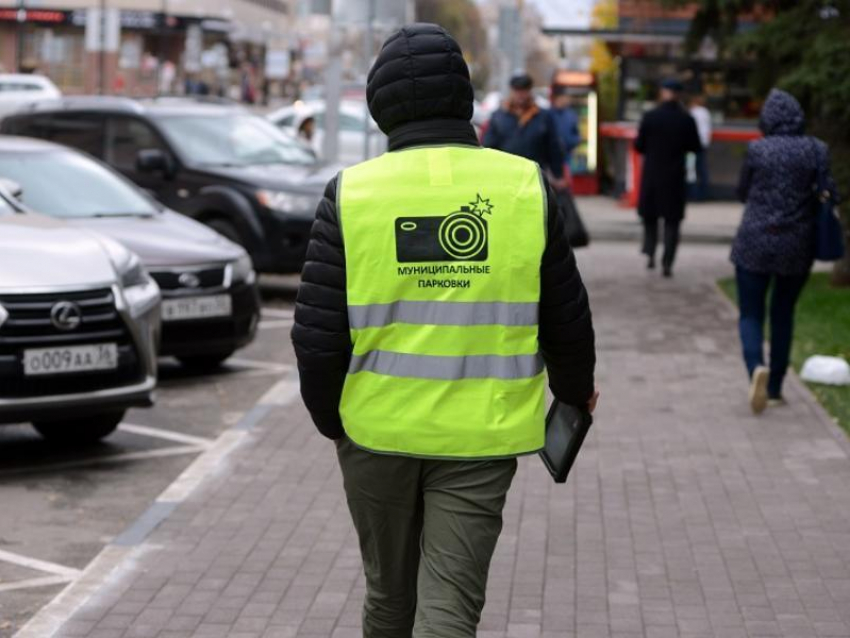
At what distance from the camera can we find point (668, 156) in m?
18.4

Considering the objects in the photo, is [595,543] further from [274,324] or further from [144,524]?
[274,324]

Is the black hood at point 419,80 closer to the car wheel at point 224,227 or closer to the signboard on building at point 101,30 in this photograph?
the car wheel at point 224,227

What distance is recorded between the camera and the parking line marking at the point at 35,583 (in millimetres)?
6961

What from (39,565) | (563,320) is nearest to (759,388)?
(39,565)

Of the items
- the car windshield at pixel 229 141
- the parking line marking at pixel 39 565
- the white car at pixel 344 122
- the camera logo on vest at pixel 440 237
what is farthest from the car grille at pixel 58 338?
the white car at pixel 344 122

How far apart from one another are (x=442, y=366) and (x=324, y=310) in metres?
0.30

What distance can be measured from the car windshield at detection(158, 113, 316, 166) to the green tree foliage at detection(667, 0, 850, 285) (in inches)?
150

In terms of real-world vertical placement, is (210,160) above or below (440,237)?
below

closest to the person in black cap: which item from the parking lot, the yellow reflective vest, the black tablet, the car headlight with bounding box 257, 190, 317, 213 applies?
the car headlight with bounding box 257, 190, 317, 213

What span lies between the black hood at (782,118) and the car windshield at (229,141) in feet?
23.7

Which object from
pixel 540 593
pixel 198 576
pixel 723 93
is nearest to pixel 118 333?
pixel 198 576

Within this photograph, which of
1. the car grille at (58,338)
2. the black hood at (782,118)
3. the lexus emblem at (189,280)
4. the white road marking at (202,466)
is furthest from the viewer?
the lexus emblem at (189,280)

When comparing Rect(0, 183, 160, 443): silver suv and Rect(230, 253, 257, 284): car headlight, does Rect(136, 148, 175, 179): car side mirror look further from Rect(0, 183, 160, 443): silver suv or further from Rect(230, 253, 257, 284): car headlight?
Rect(0, 183, 160, 443): silver suv

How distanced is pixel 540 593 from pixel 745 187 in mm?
4178
